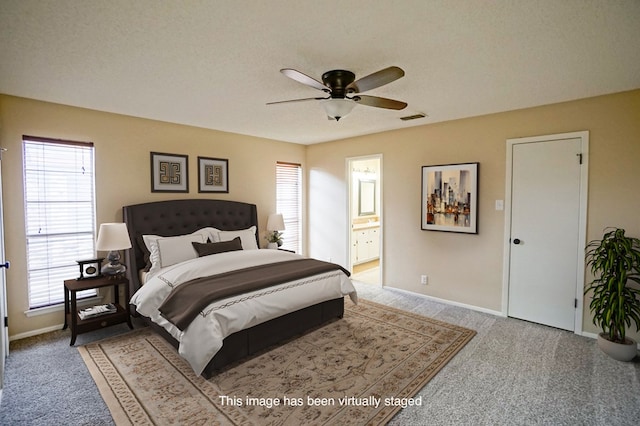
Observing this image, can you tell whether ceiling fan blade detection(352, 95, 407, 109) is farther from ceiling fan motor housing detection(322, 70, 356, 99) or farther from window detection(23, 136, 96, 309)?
window detection(23, 136, 96, 309)

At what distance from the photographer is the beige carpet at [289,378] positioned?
214cm

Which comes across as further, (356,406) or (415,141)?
(415,141)

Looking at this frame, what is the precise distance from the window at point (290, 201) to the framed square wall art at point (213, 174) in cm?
111

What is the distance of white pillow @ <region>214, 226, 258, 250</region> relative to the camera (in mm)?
4379

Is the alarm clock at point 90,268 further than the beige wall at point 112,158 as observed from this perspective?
Yes

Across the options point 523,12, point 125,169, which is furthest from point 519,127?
point 125,169

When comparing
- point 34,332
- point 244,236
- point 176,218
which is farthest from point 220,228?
point 34,332

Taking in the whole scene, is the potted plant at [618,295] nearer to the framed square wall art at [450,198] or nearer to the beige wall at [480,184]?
the beige wall at [480,184]

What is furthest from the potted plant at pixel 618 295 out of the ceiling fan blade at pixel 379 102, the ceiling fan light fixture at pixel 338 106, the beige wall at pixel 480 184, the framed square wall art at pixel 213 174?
the framed square wall art at pixel 213 174

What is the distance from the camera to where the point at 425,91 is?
3.06 m

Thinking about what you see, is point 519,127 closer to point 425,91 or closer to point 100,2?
point 425,91

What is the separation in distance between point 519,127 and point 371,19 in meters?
2.80

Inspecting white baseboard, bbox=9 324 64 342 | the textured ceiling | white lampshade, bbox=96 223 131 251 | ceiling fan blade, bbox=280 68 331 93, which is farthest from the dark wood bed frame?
ceiling fan blade, bbox=280 68 331 93

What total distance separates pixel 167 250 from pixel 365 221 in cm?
461
